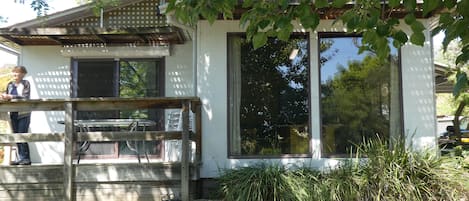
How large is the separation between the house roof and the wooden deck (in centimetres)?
179

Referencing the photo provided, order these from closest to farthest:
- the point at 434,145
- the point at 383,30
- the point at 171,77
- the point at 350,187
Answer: the point at 383,30, the point at 350,187, the point at 434,145, the point at 171,77

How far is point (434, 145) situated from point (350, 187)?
5.26ft

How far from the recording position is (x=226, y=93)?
5898mm

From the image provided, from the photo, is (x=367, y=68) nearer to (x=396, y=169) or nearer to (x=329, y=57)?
(x=329, y=57)

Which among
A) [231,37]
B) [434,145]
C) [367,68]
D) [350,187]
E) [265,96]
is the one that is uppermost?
[231,37]

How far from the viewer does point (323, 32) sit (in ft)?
19.7

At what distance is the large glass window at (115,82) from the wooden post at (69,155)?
2.32m

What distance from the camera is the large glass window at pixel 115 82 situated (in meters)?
7.25

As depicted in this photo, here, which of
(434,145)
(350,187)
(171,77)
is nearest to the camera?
(350,187)

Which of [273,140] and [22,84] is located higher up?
[22,84]

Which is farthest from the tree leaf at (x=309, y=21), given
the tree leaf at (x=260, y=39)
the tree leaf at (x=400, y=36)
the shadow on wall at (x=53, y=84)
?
the shadow on wall at (x=53, y=84)

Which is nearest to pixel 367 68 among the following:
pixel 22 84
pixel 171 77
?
pixel 171 77

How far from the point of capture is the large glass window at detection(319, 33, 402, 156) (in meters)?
5.86

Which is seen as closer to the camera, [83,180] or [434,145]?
[83,180]
